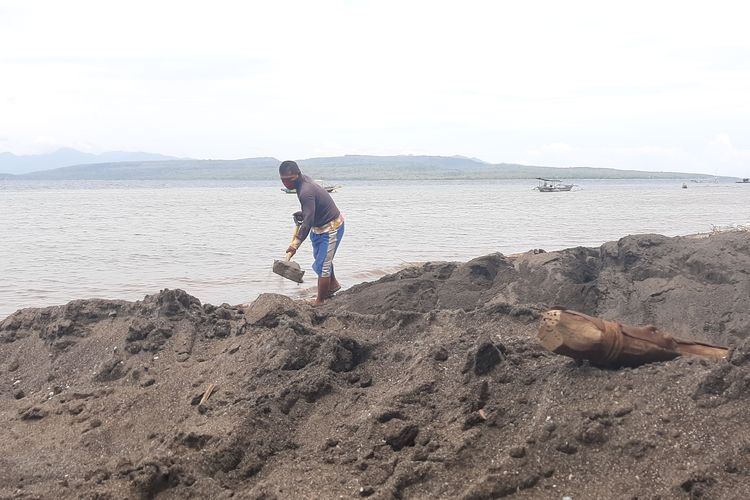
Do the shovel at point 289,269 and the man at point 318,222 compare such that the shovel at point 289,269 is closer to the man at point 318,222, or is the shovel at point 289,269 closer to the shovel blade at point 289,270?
the shovel blade at point 289,270

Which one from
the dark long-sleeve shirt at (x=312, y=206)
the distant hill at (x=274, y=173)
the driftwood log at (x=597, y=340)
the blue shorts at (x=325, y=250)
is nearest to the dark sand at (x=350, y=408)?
the driftwood log at (x=597, y=340)

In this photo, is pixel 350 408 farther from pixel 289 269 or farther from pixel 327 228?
pixel 327 228

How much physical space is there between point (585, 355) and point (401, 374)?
1.18m

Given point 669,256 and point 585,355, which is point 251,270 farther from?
point 585,355

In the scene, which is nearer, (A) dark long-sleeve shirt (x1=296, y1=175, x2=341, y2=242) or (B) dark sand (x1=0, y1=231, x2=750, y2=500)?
(B) dark sand (x1=0, y1=231, x2=750, y2=500)

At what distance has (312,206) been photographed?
8.70m

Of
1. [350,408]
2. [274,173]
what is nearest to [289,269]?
[350,408]

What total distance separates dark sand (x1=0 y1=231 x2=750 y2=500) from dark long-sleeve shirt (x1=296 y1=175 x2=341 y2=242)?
210 centimetres

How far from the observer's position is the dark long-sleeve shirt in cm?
866

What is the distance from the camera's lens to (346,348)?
207 inches

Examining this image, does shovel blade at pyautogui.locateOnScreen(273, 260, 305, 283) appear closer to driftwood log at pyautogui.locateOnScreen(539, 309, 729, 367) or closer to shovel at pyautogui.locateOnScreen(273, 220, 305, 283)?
shovel at pyautogui.locateOnScreen(273, 220, 305, 283)

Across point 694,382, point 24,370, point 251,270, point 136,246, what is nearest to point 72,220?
point 136,246

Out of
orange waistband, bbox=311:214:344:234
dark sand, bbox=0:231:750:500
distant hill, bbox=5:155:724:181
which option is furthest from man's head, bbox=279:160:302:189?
distant hill, bbox=5:155:724:181

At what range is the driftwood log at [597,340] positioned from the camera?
4027mm
